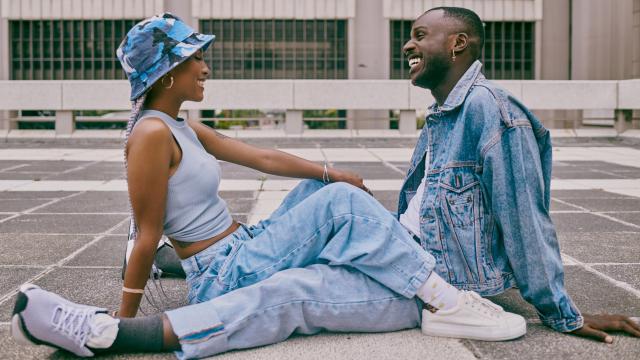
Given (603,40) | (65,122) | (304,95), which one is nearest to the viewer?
(304,95)

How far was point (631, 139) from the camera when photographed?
14.6 metres

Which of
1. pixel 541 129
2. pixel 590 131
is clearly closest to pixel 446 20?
pixel 541 129

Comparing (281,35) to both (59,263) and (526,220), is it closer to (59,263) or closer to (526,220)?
(59,263)

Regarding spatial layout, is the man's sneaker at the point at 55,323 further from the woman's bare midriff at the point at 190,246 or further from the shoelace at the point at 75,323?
the woman's bare midriff at the point at 190,246

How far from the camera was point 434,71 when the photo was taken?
115 inches

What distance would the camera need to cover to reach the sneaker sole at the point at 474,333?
2.62 metres

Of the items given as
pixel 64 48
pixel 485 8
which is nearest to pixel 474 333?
pixel 485 8

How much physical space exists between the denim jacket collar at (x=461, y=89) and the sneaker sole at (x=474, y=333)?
88 cm

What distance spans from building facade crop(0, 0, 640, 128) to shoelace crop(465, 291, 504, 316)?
56.5 feet

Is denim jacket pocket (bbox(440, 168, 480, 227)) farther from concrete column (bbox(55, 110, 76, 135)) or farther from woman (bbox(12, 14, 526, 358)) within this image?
concrete column (bbox(55, 110, 76, 135))

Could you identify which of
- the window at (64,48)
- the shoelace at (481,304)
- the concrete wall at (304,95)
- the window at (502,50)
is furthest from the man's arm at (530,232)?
the window at (64,48)

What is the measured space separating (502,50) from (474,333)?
19.3 metres

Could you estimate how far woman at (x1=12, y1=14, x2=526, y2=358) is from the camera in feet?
8.11

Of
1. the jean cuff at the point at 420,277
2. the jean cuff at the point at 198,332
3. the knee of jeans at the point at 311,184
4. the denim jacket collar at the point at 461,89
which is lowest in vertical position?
the jean cuff at the point at 198,332
